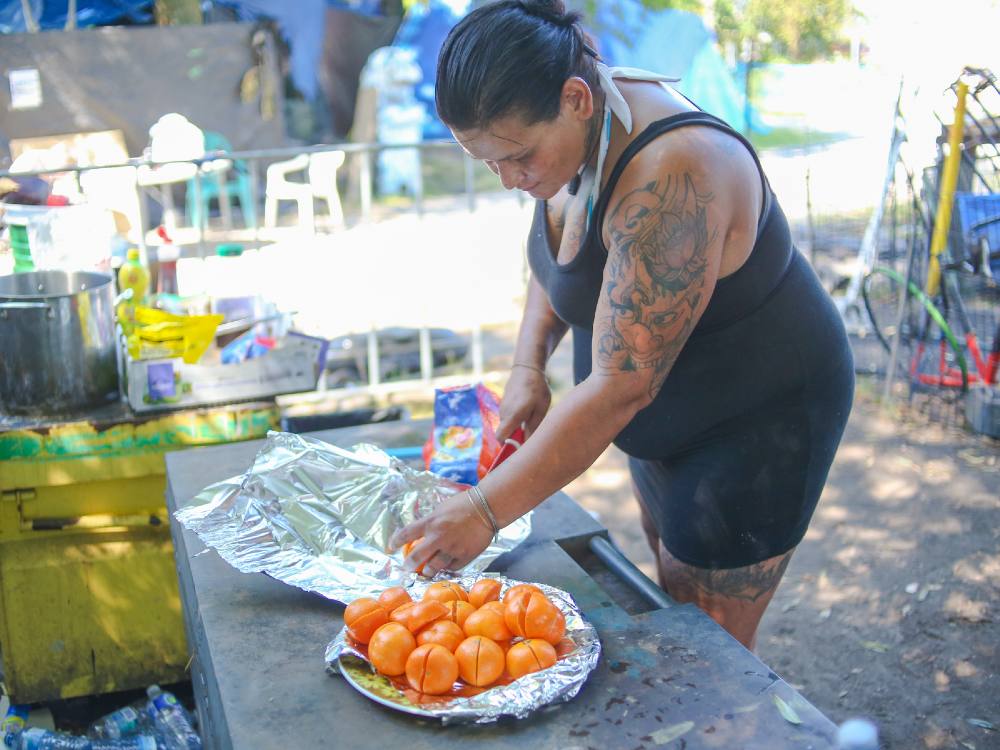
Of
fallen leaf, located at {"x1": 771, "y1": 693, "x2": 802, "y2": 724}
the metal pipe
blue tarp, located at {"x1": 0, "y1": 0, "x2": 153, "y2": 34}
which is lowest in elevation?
the metal pipe

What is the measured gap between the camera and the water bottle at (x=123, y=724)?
9.94 ft

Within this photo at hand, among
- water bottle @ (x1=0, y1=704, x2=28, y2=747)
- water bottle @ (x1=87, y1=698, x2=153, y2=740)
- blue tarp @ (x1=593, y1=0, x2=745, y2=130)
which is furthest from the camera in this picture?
blue tarp @ (x1=593, y1=0, x2=745, y2=130)

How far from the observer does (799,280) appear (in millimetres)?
2086

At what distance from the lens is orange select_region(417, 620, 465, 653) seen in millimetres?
1678

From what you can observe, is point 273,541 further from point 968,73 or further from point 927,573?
point 968,73

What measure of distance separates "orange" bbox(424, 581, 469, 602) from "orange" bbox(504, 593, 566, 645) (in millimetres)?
135

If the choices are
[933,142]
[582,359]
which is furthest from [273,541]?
[933,142]

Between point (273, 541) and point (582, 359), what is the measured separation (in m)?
0.83

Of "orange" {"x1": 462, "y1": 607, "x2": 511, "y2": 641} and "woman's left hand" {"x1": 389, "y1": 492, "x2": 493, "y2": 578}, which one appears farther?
"woman's left hand" {"x1": 389, "y1": 492, "x2": 493, "y2": 578}

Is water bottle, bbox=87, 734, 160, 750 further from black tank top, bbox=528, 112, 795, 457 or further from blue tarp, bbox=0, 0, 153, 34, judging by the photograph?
blue tarp, bbox=0, 0, 153, 34

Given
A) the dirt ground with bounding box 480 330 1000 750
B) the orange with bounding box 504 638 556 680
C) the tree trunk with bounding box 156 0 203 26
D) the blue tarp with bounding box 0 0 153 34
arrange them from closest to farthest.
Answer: the orange with bounding box 504 638 556 680 → the dirt ground with bounding box 480 330 1000 750 → the blue tarp with bounding box 0 0 153 34 → the tree trunk with bounding box 156 0 203 26

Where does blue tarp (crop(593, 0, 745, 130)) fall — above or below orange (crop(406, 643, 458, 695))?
above

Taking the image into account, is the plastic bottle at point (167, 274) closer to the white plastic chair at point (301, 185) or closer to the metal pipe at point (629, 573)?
the metal pipe at point (629, 573)

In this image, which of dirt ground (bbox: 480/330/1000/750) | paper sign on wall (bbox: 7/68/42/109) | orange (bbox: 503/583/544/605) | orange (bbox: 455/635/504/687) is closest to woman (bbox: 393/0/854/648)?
orange (bbox: 503/583/544/605)
